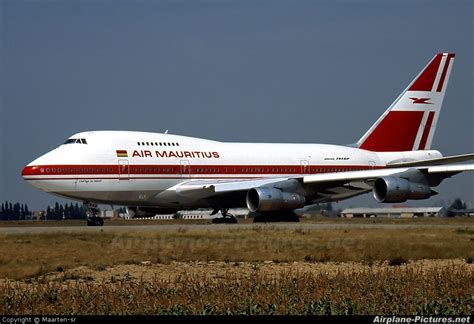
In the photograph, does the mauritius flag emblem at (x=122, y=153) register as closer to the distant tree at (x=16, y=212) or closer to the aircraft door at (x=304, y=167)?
the aircraft door at (x=304, y=167)

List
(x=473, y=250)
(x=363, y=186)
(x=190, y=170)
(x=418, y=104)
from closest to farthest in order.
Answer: (x=473, y=250) < (x=190, y=170) < (x=363, y=186) < (x=418, y=104)

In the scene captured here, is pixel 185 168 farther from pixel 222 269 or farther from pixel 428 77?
pixel 222 269

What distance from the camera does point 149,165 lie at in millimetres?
46625

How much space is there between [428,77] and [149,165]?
18809 mm

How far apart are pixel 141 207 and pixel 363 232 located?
646 inches

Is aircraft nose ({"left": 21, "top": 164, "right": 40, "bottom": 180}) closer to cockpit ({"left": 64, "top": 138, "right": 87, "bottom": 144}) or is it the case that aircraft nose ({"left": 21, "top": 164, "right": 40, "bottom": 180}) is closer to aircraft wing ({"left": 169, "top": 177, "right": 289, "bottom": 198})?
cockpit ({"left": 64, "top": 138, "right": 87, "bottom": 144})

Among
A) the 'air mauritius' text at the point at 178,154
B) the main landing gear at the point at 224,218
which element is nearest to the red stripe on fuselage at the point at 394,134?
the main landing gear at the point at 224,218

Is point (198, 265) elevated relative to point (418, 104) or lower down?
lower down

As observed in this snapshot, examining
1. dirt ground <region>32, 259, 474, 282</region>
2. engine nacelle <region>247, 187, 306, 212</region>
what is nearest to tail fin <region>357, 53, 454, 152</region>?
engine nacelle <region>247, 187, 306, 212</region>

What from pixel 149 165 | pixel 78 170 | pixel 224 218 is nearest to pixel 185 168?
pixel 149 165

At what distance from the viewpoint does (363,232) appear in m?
35.9

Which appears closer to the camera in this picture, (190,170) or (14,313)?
(14,313)

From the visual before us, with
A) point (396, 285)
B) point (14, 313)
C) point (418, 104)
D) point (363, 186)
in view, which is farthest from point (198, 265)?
point (418, 104)

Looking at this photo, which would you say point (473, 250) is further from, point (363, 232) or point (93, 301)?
point (93, 301)
